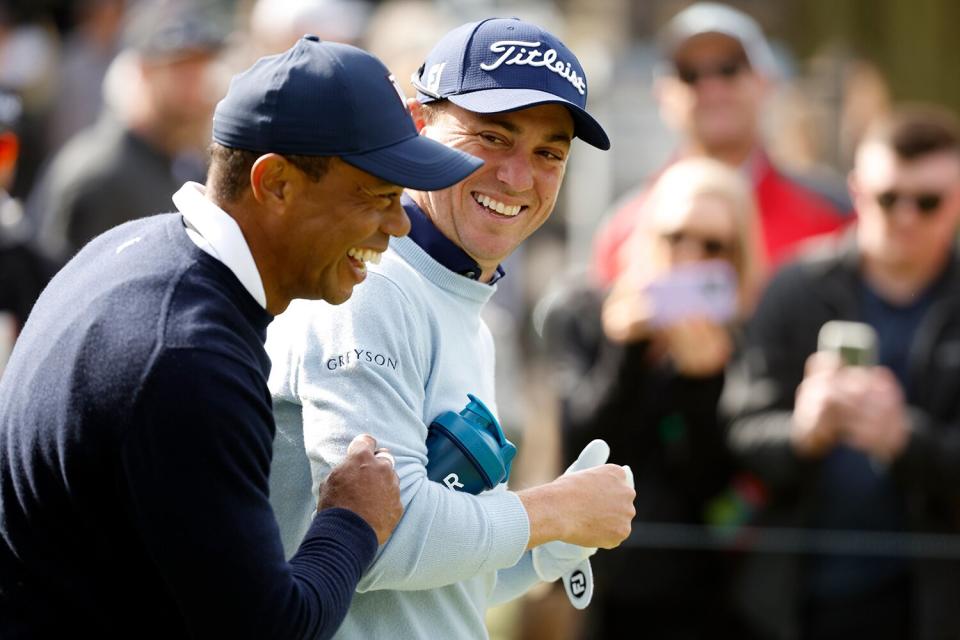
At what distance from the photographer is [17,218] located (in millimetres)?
5660

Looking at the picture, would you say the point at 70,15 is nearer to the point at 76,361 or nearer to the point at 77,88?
the point at 77,88

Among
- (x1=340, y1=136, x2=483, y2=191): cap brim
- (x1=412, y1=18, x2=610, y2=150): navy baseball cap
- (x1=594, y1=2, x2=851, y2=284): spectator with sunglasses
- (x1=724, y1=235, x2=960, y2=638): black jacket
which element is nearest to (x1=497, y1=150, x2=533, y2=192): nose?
(x1=412, y1=18, x2=610, y2=150): navy baseball cap

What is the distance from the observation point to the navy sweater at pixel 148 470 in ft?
7.32

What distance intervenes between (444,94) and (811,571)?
2939mm

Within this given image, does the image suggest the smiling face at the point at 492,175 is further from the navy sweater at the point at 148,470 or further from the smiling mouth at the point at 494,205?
the navy sweater at the point at 148,470

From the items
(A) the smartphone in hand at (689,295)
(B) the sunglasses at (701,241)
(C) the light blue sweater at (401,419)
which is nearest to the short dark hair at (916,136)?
(B) the sunglasses at (701,241)

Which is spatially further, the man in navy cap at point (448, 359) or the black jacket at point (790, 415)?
the black jacket at point (790, 415)

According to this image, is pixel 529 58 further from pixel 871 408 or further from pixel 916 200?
pixel 916 200

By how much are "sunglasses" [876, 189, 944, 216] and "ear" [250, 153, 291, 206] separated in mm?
3509

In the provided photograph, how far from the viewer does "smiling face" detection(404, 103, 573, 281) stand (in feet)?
9.95

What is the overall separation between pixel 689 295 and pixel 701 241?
0.23 meters

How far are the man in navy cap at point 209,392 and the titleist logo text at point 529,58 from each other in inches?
16.5

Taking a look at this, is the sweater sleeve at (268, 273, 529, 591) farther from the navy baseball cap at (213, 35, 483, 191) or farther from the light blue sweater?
the navy baseball cap at (213, 35, 483, 191)

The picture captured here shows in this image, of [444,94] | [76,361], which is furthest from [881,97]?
[76,361]
